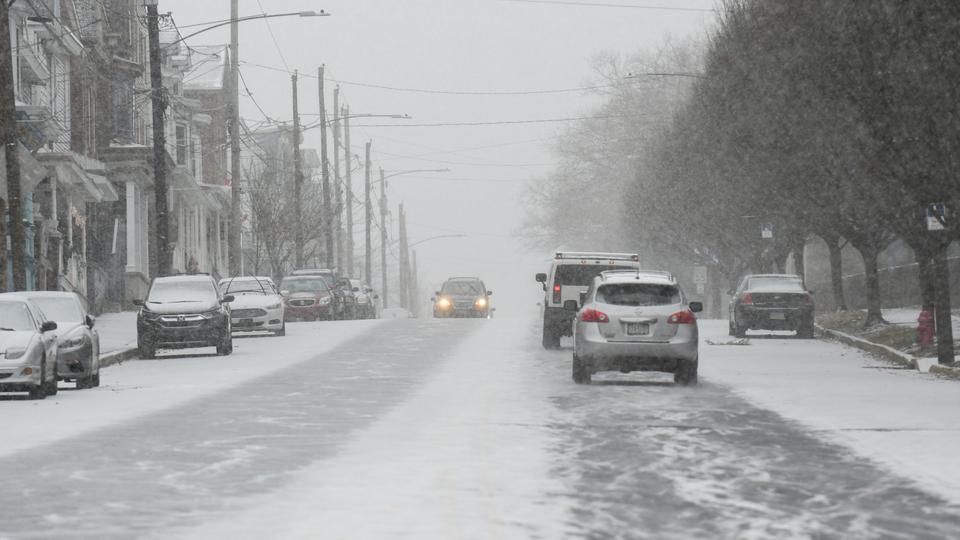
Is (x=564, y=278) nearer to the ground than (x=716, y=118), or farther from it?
nearer to the ground

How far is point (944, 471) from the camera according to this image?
13.8m

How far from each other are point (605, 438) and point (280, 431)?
3.39 meters

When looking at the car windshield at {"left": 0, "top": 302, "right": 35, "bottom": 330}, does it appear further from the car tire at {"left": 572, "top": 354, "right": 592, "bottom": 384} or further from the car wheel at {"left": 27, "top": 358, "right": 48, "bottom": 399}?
the car tire at {"left": 572, "top": 354, "right": 592, "bottom": 384}

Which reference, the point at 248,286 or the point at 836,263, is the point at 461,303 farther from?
the point at 248,286

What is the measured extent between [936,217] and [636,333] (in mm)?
7785

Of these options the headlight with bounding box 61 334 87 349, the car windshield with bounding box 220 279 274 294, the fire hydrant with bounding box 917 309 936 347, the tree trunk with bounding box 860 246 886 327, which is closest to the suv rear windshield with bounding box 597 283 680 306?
the headlight with bounding box 61 334 87 349

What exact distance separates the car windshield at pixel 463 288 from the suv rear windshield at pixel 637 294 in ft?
128

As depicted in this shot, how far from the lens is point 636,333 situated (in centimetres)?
2498

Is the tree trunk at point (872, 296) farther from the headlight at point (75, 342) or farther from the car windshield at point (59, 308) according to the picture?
the headlight at point (75, 342)

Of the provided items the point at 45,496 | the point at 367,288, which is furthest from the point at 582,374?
the point at 367,288

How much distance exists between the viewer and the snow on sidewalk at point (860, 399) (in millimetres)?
14922

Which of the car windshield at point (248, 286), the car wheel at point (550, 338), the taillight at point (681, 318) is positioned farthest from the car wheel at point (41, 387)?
the car windshield at point (248, 286)

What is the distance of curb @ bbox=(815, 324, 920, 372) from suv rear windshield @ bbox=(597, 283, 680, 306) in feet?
22.5

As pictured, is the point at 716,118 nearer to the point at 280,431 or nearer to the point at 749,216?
the point at 749,216
